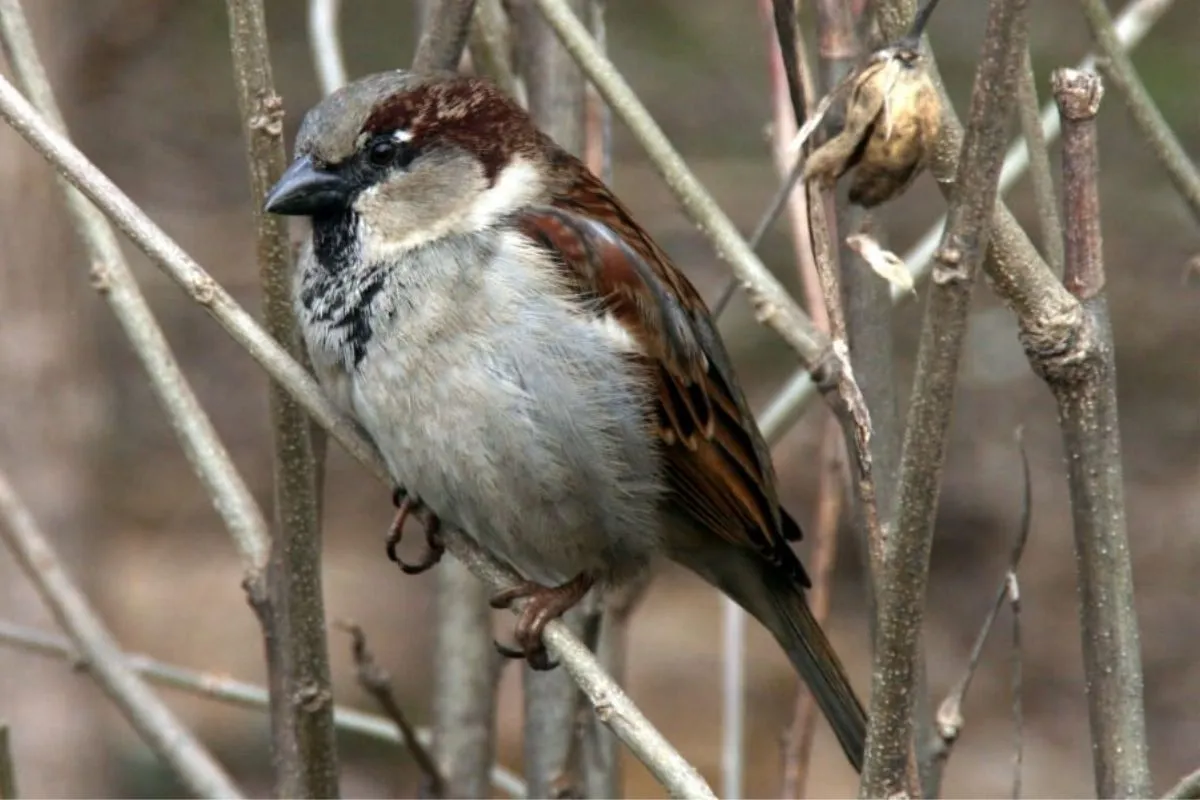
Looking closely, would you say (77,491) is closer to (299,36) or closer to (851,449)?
(851,449)

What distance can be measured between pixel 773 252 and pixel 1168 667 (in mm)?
2150

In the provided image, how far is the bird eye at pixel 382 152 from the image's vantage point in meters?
2.12

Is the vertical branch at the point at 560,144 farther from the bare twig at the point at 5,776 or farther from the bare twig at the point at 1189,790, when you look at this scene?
the bare twig at the point at 1189,790

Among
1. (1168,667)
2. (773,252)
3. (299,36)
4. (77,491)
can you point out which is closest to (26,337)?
(77,491)

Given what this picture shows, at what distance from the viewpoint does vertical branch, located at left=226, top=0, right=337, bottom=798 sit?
175 cm

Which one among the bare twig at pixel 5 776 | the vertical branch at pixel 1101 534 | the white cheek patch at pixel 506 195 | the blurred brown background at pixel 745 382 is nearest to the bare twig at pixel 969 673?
the vertical branch at pixel 1101 534

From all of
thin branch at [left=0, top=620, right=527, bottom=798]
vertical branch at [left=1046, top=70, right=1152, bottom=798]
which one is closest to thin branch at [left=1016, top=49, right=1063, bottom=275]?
vertical branch at [left=1046, top=70, right=1152, bottom=798]

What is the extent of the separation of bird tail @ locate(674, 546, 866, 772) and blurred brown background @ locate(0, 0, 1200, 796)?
1.55 m

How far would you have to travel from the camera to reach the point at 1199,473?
584 cm

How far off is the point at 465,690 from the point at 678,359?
0.48 meters

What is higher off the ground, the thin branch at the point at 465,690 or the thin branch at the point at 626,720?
the thin branch at the point at 465,690

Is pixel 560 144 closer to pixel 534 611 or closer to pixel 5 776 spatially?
pixel 534 611

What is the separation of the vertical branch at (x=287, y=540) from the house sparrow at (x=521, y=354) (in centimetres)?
7

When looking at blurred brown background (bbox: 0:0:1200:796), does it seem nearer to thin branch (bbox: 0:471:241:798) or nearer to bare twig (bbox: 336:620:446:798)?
thin branch (bbox: 0:471:241:798)
